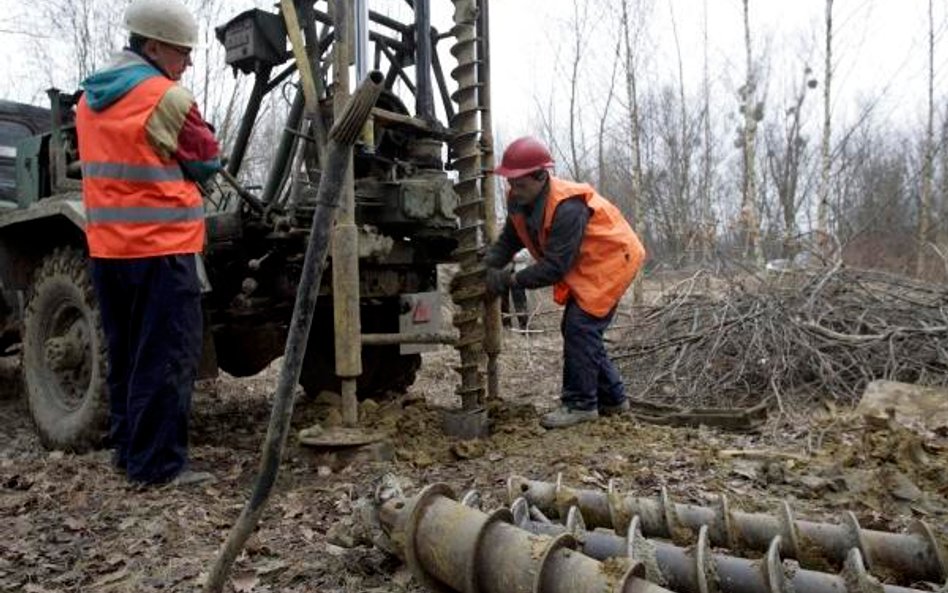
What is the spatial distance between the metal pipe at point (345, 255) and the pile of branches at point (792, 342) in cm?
277

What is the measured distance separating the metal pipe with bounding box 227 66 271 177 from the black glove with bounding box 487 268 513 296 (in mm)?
1644

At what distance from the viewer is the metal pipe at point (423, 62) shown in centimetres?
488

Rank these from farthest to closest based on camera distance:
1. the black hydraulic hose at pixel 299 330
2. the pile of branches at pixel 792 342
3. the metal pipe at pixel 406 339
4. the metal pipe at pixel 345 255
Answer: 1. the pile of branches at pixel 792 342
2. the metal pipe at pixel 406 339
3. the metal pipe at pixel 345 255
4. the black hydraulic hose at pixel 299 330

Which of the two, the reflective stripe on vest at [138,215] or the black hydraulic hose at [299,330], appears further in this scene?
the reflective stripe on vest at [138,215]

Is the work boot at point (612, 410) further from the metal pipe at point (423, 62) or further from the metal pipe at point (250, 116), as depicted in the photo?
the metal pipe at point (250, 116)

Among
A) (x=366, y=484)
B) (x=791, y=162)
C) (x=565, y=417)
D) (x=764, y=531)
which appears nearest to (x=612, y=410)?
(x=565, y=417)

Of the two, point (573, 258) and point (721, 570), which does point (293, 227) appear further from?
point (721, 570)

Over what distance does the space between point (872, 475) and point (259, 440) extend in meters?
3.26

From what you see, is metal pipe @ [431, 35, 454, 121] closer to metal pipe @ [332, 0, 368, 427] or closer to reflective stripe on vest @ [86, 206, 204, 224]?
metal pipe @ [332, 0, 368, 427]

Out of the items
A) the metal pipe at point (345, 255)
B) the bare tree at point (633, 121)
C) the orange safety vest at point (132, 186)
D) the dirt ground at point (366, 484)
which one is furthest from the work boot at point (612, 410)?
the bare tree at point (633, 121)

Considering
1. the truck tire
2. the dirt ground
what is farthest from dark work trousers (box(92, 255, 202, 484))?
the truck tire

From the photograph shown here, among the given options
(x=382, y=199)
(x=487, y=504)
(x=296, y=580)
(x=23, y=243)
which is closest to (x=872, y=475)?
(x=487, y=504)

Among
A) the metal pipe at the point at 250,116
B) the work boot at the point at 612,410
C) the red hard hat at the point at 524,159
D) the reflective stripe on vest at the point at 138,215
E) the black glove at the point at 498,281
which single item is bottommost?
the work boot at the point at 612,410

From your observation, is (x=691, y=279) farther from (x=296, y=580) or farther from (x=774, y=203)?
(x=774, y=203)
